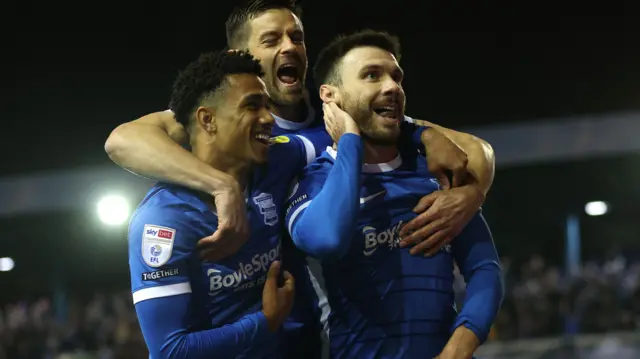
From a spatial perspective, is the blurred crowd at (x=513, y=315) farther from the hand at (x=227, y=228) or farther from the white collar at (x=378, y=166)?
the hand at (x=227, y=228)

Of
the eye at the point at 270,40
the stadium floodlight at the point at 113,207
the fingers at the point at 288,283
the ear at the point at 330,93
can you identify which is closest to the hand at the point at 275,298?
the fingers at the point at 288,283

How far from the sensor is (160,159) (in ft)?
6.57

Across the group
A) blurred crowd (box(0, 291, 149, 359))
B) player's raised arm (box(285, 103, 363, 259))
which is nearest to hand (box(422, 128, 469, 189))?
player's raised arm (box(285, 103, 363, 259))

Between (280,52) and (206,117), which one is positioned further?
(280,52)

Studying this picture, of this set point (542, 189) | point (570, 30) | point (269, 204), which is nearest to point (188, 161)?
point (269, 204)

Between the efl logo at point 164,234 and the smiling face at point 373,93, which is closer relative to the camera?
the efl logo at point 164,234

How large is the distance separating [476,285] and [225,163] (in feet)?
2.12

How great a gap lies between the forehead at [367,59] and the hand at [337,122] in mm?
105

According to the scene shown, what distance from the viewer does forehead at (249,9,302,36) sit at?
7.78ft

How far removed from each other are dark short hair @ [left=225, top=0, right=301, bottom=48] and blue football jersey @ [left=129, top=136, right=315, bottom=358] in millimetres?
548

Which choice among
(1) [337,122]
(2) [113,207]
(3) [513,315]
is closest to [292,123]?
(1) [337,122]

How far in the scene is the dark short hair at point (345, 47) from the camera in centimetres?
213

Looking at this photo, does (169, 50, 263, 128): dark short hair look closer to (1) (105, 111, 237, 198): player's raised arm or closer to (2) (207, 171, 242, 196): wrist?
(1) (105, 111, 237, 198): player's raised arm

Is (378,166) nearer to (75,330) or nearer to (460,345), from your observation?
(460,345)
